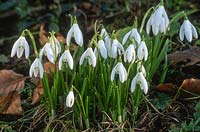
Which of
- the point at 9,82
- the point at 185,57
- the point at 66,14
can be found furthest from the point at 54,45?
the point at 66,14

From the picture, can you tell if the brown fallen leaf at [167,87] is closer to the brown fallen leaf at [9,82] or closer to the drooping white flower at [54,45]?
the drooping white flower at [54,45]

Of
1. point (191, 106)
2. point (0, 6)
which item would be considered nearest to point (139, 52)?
point (191, 106)

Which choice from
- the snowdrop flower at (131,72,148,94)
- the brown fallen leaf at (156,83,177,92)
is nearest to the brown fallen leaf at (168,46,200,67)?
the brown fallen leaf at (156,83,177,92)

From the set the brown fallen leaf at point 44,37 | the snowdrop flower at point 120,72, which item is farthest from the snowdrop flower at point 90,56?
the brown fallen leaf at point 44,37

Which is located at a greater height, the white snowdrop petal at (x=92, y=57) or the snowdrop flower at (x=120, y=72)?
the white snowdrop petal at (x=92, y=57)

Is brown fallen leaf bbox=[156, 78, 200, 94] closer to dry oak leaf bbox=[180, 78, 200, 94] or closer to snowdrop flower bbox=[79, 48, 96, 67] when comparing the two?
dry oak leaf bbox=[180, 78, 200, 94]

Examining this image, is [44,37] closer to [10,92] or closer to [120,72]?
[10,92]
